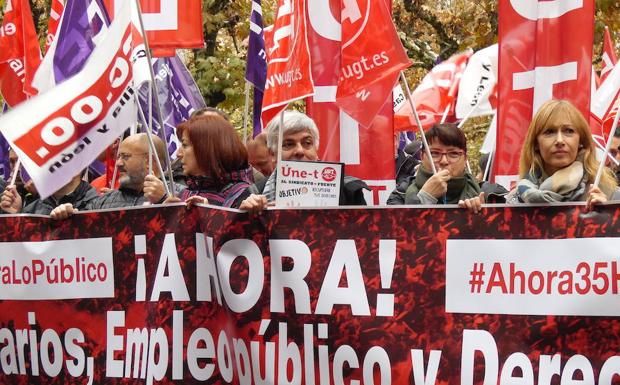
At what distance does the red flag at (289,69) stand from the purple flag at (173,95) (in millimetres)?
3746

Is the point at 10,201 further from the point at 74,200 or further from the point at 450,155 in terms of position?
the point at 450,155

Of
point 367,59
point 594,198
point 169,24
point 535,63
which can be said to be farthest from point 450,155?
point 169,24

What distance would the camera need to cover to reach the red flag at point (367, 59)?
6754mm

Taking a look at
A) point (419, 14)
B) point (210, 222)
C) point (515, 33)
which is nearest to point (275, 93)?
point (210, 222)

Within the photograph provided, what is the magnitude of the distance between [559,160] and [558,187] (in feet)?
0.68

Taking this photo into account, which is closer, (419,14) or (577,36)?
(577,36)

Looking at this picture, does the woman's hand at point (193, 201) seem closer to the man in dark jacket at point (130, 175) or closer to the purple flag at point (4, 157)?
the man in dark jacket at point (130, 175)

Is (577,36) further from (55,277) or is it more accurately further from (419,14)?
(419,14)

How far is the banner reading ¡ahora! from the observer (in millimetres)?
5043

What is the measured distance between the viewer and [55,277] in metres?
6.34

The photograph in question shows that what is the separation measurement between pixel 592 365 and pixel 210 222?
1908mm

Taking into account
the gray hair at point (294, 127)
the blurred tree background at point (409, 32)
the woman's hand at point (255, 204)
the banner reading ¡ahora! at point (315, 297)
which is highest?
the blurred tree background at point (409, 32)

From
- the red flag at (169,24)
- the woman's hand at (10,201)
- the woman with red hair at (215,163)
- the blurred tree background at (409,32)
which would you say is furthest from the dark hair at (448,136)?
the blurred tree background at (409,32)

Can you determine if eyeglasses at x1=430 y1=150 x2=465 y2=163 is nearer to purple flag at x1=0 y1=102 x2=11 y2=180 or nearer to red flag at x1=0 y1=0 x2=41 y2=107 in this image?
red flag at x1=0 y1=0 x2=41 y2=107
